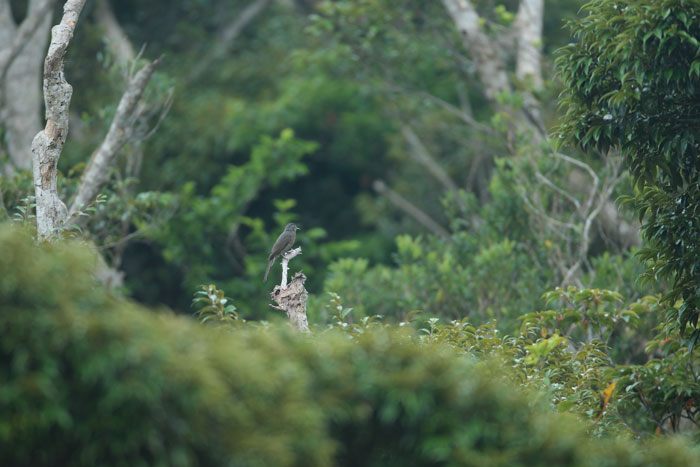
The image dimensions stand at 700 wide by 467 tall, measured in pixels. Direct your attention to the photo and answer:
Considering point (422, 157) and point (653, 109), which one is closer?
point (653, 109)

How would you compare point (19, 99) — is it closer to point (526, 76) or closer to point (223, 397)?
point (526, 76)

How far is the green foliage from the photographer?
20.7ft

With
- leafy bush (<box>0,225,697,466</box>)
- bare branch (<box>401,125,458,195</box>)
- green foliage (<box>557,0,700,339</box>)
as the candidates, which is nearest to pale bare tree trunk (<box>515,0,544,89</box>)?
bare branch (<box>401,125,458,195</box>)

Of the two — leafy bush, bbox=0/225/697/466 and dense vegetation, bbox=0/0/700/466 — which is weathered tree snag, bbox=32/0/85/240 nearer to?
dense vegetation, bbox=0/0/700/466

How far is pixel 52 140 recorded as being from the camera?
7.38 meters

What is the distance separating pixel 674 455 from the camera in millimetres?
4516

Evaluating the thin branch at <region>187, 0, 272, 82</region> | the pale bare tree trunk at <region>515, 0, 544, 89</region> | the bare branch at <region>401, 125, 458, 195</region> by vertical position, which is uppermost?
the pale bare tree trunk at <region>515, 0, 544, 89</region>

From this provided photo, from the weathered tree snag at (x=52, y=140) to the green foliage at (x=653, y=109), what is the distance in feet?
14.8

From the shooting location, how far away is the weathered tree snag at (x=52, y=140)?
7.16 m

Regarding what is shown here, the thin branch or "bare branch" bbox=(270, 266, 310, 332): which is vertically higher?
"bare branch" bbox=(270, 266, 310, 332)

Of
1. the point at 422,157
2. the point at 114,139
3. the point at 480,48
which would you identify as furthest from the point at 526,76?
the point at 114,139

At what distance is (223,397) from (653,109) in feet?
14.7

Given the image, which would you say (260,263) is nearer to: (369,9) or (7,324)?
(369,9)

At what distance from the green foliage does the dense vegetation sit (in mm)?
23
